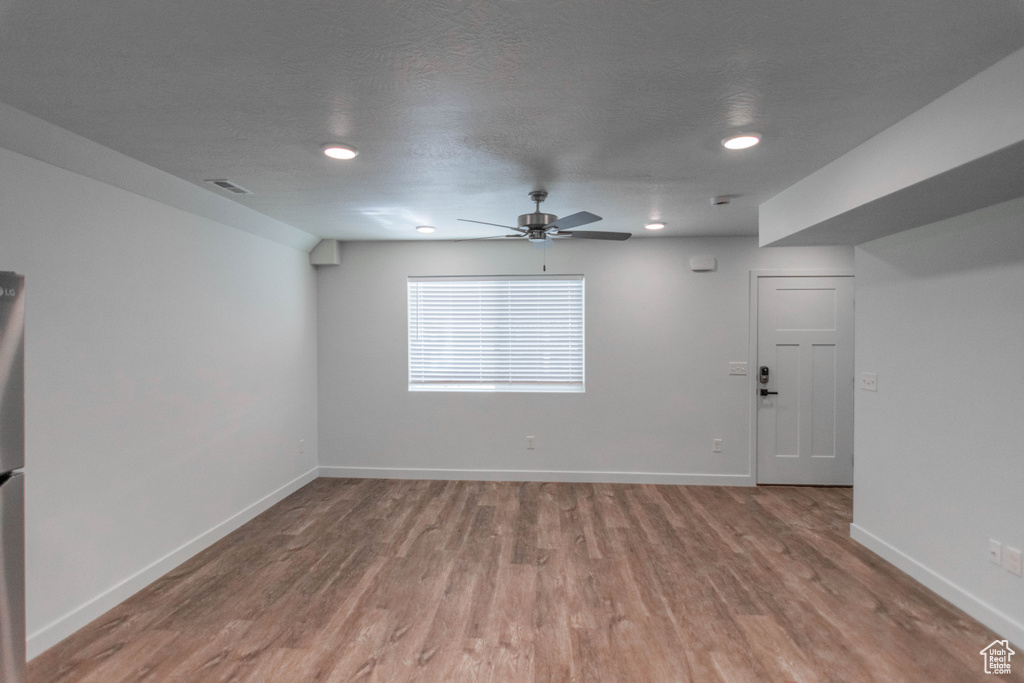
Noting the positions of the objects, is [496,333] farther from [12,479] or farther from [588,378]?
[12,479]

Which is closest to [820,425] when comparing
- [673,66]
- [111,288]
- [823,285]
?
[823,285]

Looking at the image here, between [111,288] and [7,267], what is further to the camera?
[111,288]

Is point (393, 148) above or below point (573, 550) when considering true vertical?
above

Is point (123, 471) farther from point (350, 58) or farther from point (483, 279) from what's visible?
point (483, 279)

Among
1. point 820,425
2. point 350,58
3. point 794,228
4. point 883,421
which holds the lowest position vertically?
point 820,425

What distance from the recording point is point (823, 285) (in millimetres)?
4664

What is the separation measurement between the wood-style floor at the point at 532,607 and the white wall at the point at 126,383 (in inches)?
9.7

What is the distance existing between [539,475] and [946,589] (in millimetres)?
3074

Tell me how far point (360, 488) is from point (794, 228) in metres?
4.17

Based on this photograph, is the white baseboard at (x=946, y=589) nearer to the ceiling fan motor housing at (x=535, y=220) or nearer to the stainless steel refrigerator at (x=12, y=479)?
the ceiling fan motor housing at (x=535, y=220)

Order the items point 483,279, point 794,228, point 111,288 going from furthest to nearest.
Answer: point 483,279 → point 794,228 → point 111,288

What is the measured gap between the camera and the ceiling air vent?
9.56 feet

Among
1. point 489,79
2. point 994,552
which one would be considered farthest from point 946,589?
point 489,79

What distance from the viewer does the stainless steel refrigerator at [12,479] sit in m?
1.69
